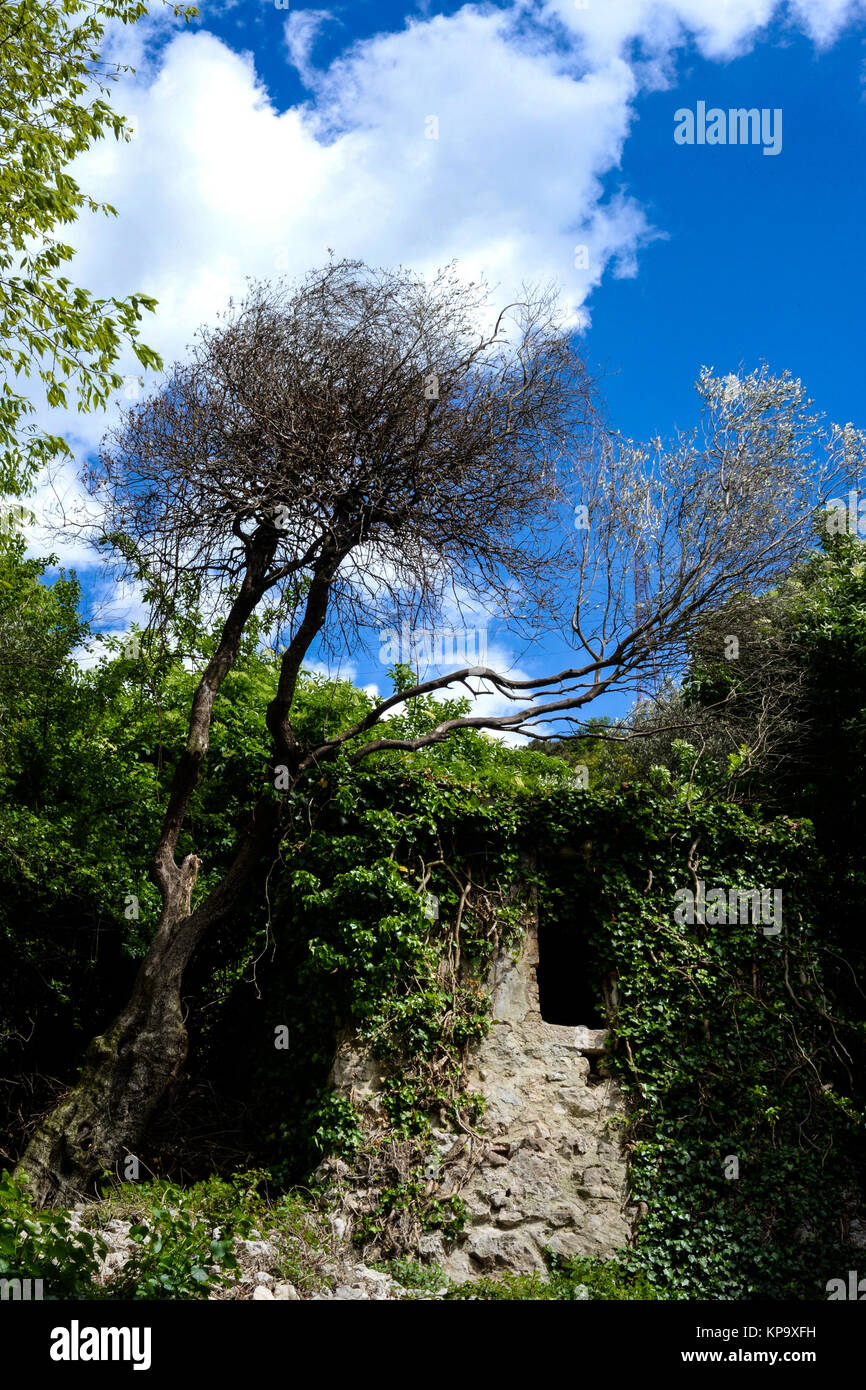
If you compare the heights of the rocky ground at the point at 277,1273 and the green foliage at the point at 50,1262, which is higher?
the green foliage at the point at 50,1262

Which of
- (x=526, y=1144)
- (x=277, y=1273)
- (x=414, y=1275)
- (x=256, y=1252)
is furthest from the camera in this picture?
(x=526, y=1144)

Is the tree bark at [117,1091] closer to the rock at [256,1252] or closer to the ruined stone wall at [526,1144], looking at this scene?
the ruined stone wall at [526,1144]

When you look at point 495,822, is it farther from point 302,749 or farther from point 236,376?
point 236,376

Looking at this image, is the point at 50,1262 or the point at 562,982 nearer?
the point at 50,1262

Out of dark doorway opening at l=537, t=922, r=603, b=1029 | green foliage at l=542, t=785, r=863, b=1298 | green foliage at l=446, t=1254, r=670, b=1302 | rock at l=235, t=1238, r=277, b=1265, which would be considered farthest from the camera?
dark doorway opening at l=537, t=922, r=603, b=1029

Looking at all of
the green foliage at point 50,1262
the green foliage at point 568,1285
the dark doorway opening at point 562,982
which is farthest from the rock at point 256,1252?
the dark doorway opening at point 562,982

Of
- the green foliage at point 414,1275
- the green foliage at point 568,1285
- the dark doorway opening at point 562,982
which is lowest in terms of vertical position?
the green foliage at point 568,1285

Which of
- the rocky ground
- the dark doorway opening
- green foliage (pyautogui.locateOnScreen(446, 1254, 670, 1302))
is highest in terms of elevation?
the dark doorway opening

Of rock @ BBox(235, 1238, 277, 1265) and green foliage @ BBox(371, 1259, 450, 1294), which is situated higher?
rock @ BBox(235, 1238, 277, 1265)

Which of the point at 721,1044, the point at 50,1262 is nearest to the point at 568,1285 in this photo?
the point at 721,1044

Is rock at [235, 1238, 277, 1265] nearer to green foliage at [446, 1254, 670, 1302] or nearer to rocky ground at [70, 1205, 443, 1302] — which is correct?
rocky ground at [70, 1205, 443, 1302]

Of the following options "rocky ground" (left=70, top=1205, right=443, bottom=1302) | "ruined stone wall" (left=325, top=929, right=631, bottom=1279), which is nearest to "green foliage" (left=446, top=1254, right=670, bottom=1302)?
"ruined stone wall" (left=325, top=929, right=631, bottom=1279)

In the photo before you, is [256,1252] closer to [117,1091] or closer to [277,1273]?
[277,1273]
